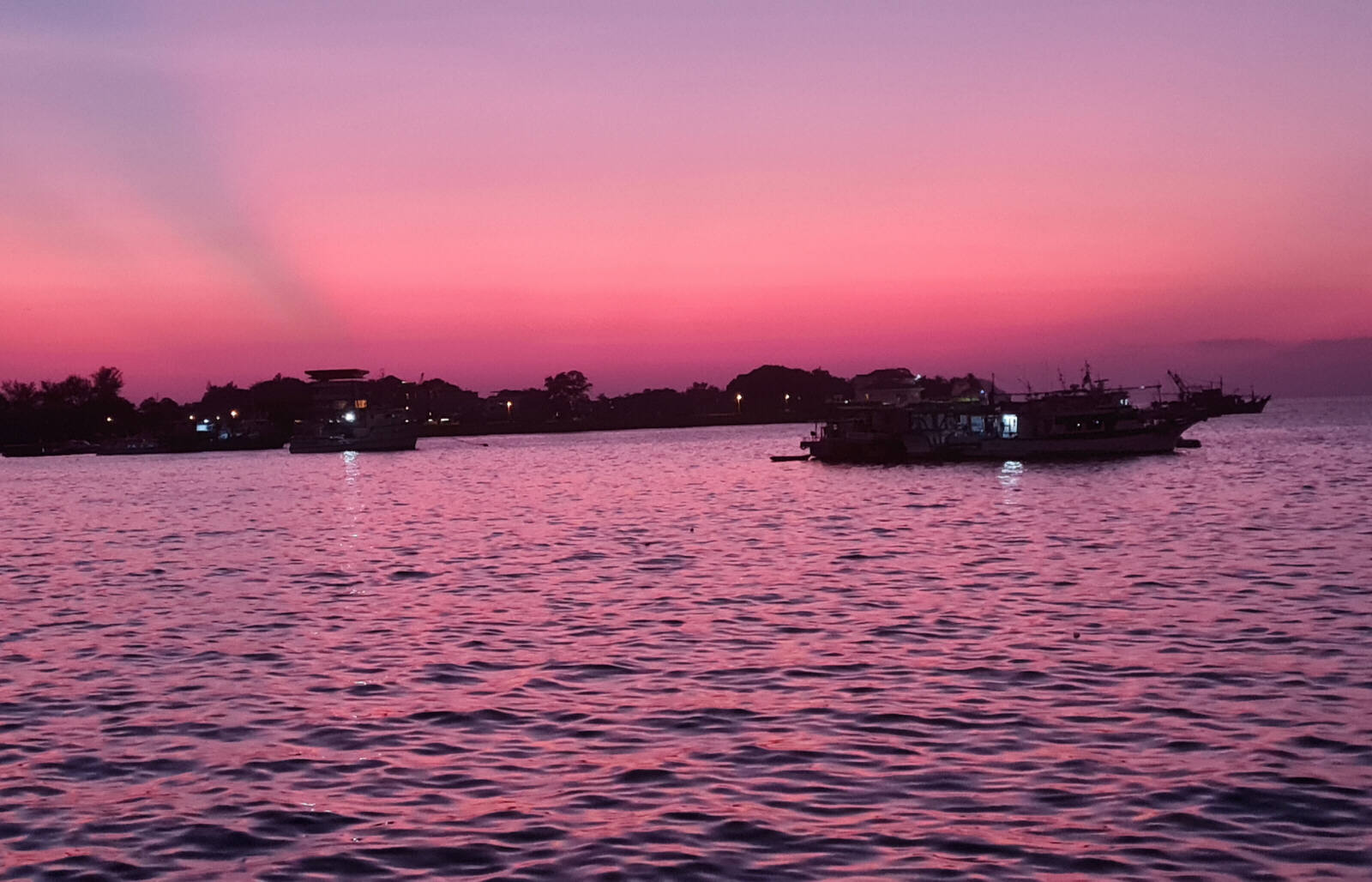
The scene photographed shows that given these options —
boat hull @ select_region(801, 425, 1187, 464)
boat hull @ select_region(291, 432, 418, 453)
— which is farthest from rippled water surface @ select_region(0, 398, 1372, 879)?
boat hull @ select_region(291, 432, 418, 453)

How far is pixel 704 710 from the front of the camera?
17125 mm

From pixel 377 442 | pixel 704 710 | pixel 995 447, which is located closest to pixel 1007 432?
pixel 995 447

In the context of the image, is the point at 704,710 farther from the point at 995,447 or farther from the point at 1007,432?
the point at 1007,432

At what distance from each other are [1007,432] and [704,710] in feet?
358

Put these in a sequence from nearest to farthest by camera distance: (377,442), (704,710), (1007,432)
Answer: (704,710) < (1007,432) < (377,442)

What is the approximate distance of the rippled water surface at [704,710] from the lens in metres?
11.4

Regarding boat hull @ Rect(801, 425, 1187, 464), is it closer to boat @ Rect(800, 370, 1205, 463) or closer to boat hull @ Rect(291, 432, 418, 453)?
boat @ Rect(800, 370, 1205, 463)

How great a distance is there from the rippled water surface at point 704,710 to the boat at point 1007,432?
7137 centimetres

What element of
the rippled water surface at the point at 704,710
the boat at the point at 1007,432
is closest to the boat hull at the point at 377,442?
the boat at the point at 1007,432

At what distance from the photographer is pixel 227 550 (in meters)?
46.3

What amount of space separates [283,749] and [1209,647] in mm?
14260

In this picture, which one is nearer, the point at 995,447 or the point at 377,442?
the point at 995,447

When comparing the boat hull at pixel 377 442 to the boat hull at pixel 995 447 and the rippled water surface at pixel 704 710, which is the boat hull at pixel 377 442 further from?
the rippled water surface at pixel 704 710

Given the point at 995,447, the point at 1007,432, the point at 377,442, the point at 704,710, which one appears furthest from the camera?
the point at 377,442
